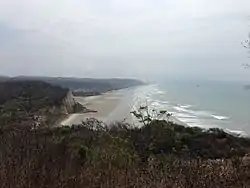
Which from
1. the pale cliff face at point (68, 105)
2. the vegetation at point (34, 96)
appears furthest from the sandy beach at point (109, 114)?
the vegetation at point (34, 96)

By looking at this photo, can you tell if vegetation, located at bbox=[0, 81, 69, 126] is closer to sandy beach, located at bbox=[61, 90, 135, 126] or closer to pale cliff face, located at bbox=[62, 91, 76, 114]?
pale cliff face, located at bbox=[62, 91, 76, 114]

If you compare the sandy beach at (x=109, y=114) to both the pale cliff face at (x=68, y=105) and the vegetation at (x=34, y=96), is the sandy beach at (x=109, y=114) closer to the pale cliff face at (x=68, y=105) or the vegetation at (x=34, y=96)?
the pale cliff face at (x=68, y=105)

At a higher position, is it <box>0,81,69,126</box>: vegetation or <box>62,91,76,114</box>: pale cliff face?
<box>0,81,69,126</box>: vegetation

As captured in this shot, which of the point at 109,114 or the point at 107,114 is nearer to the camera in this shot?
the point at 109,114

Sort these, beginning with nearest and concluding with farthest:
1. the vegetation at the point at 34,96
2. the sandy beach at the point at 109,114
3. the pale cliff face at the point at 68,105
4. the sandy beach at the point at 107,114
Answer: the sandy beach at the point at 109,114 → the sandy beach at the point at 107,114 → the vegetation at the point at 34,96 → the pale cliff face at the point at 68,105

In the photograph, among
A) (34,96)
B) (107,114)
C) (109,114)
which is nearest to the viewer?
(109,114)

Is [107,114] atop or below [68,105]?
below

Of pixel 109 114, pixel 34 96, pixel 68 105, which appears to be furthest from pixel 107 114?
pixel 34 96

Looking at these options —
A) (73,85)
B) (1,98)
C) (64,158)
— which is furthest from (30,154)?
(73,85)

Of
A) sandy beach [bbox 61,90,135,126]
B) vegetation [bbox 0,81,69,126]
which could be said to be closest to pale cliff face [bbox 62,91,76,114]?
vegetation [bbox 0,81,69,126]

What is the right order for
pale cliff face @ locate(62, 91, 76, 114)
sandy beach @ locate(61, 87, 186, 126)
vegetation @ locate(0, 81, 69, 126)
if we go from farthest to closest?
pale cliff face @ locate(62, 91, 76, 114)
vegetation @ locate(0, 81, 69, 126)
sandy beach @ locate(61, 87, 186, 126)

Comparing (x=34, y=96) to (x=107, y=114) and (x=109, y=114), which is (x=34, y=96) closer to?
(x=107, y=114)

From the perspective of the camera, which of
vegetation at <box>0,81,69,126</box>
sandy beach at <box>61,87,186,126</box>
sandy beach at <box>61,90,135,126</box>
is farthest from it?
vegetation at <box>0,81,69,126</box>
